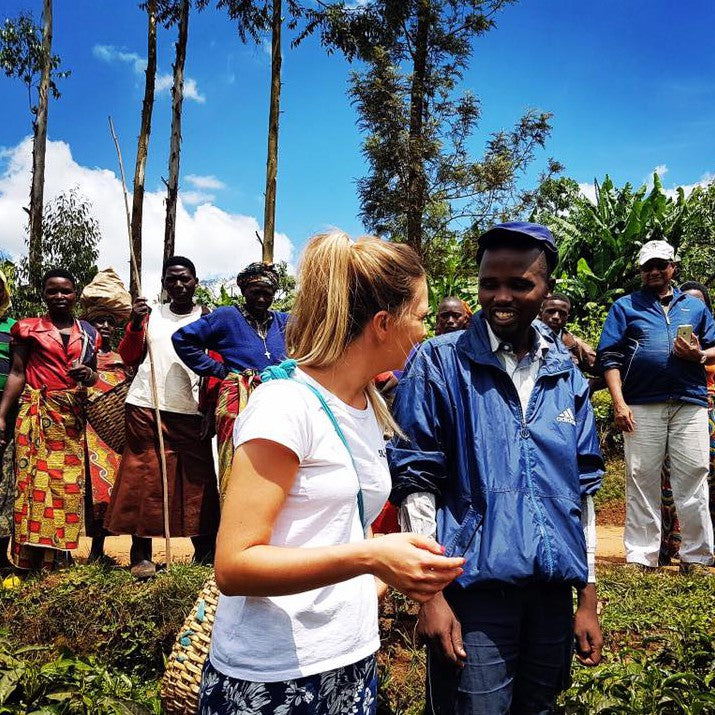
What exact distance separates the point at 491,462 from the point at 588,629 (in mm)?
585

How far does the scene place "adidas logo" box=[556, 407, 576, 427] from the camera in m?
2.00

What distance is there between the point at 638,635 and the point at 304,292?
9.93ft

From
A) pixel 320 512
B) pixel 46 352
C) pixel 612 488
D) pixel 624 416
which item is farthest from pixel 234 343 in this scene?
pixel 612 488

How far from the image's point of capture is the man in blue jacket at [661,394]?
4.86 metres

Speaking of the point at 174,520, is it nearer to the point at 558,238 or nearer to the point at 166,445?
the point at 166,445

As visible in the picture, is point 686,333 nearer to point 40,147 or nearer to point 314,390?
point 314,390

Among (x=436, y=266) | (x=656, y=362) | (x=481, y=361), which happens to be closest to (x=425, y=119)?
(x=436, y=266)

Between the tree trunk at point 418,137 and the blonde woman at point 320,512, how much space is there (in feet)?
43.7

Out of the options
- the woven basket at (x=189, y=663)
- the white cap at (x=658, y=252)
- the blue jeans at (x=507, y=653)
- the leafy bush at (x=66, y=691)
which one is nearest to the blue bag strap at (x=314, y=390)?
the blue jeans at (x=507, y=653)

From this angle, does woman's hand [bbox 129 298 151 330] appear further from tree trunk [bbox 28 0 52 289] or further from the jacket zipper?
tree trunk [bbox 28 0 52 289]

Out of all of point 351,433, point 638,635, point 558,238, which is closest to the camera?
point 351,433

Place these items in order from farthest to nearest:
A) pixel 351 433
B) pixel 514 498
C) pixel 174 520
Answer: pixel 174 520 → pixel 514 498 → pixel 351 433

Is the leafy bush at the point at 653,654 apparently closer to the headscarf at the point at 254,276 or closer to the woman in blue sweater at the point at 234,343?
the woman in blue sweater at the point at 234,343

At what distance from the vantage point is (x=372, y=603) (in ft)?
5.22
